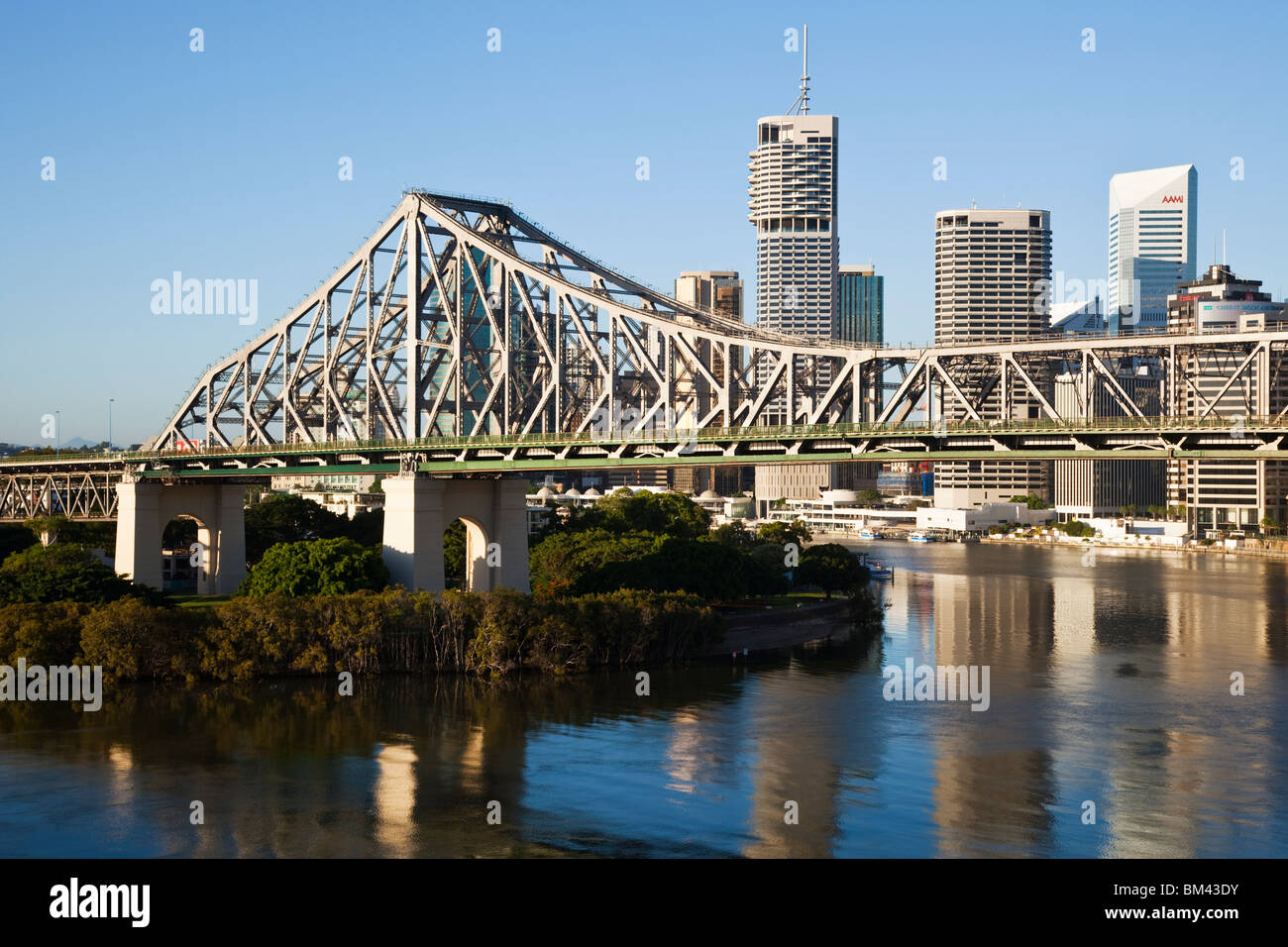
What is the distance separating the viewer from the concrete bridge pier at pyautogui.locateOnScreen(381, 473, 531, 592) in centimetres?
6525

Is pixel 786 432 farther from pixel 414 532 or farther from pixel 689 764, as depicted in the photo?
pixel 689 764

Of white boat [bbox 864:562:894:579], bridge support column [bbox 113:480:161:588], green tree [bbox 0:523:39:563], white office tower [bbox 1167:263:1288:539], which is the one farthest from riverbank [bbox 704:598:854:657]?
white office tower [bbox 1167:263:1288:539]

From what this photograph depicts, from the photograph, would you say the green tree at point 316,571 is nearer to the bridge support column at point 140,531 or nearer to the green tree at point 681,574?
the green tree at point 681,574

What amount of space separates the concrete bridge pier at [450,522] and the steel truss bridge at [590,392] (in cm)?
153

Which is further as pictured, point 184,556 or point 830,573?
point 184,556

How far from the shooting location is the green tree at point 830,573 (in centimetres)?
7512

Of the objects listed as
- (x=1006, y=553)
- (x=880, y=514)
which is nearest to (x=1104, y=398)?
(x=1006, y=553)

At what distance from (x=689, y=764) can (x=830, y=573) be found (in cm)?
3642

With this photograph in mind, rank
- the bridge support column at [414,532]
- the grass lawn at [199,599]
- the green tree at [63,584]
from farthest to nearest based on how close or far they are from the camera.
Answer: the grass lawn at [199,599]
the bridge support column at [414,532]
the green tree at [63,584]

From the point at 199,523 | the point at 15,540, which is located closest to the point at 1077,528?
the point at 199,523

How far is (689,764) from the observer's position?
131 feet

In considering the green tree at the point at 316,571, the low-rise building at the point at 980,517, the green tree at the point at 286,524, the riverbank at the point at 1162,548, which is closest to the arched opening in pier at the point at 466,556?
the green tree at the point at 316,571

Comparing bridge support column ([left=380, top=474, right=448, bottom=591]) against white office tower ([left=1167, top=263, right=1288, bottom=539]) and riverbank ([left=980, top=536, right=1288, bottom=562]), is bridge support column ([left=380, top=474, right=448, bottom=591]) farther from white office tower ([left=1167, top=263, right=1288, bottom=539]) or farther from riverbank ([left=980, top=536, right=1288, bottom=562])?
white office tower ([left=1167, top=263, right=1288, bottom=539])

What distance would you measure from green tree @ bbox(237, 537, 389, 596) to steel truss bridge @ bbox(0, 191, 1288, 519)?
5844 millimetres
